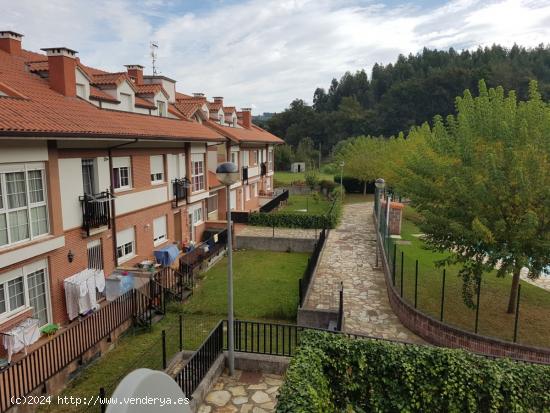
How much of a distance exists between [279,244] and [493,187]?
13.6 metres

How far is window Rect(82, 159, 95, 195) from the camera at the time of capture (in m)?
13.0

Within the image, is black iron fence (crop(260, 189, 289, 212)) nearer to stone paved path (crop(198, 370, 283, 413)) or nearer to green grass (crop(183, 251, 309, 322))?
green grass (crop(183, 251, 309, 322))

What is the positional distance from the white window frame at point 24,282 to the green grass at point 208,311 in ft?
7.18

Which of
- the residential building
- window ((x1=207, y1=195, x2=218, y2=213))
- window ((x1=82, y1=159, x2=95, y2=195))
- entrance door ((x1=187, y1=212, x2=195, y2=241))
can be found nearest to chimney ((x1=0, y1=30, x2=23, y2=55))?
the residential building

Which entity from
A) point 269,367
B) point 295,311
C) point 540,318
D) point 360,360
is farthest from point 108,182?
point 540,318

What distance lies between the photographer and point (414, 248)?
20766 millimetres

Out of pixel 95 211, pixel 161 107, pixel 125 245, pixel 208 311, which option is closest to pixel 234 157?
pixel 161 107

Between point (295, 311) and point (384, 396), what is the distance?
20.8 ft

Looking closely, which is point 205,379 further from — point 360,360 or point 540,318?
point 540,318

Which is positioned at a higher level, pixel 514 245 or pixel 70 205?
pixel 70 205

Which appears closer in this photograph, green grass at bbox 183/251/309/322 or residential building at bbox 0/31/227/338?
residential building at bbox 0/31/227/338

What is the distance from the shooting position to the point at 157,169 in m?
17.4

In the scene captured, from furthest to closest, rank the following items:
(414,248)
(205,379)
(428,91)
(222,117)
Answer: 1. (428,91)
2. (222,117)
3. (414,248)
4. (205,379)

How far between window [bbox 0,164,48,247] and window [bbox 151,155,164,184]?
6362 millimetres
